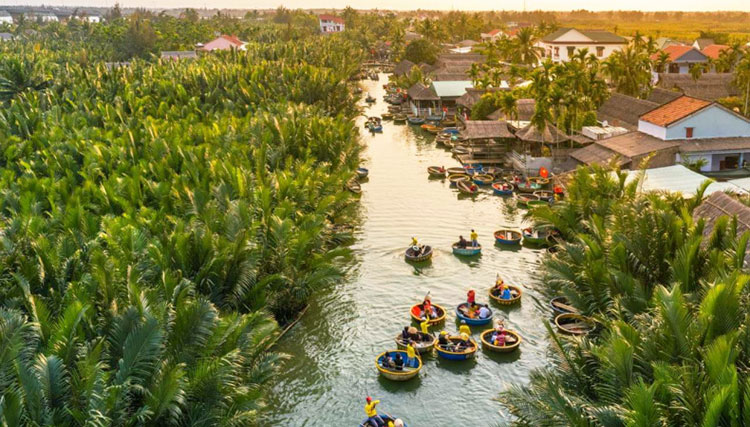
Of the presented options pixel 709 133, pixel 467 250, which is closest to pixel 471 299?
pixel 467 250

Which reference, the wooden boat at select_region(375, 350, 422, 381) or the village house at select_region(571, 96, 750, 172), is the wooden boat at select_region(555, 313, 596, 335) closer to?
the wooden boat at select_region(375, 350, 422, 381)

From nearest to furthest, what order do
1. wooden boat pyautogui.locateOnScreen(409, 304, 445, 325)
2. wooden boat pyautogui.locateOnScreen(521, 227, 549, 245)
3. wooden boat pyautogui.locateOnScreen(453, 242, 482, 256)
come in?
wooden boat pyautogui.locateOnScreen(409, 304, 445, 325), wooden boat pyautogui.locateOnScreen(453, 242, 482, 256), wooden boat pyautogui.locateOnScreen(521, 227, 549, 245)

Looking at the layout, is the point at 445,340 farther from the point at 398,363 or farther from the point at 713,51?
the point at 713,51

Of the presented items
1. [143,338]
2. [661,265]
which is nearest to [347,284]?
[661,265]

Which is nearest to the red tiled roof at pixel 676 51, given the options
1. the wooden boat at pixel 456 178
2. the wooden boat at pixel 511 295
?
the wooden boat at pixel 456 178

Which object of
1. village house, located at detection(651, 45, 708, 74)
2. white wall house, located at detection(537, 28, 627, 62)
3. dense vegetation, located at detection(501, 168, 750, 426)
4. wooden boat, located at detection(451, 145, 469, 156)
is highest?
white wall house, located at detection(537, 28, 627, 62)

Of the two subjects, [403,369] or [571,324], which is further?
[571,324]

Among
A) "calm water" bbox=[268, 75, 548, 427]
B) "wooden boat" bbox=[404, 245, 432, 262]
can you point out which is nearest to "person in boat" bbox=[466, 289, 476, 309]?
"calm water" bbox=[268, 75, 548, 427]
